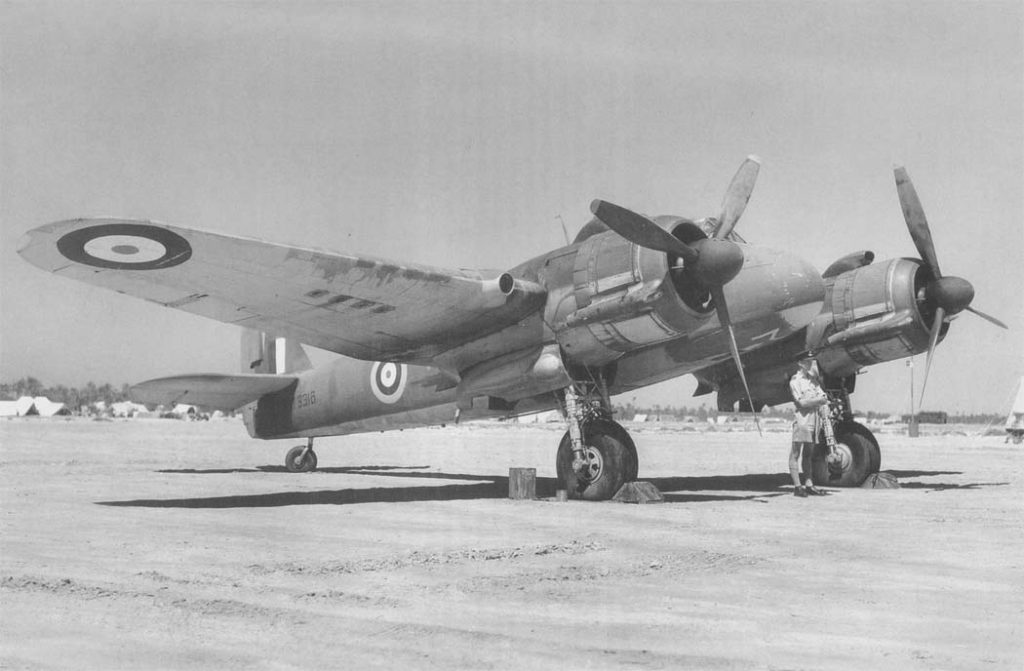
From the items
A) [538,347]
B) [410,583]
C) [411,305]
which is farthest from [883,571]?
[411,305]

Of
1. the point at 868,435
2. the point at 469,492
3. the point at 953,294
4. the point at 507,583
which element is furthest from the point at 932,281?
the point at 507,583

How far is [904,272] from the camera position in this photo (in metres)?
13.6

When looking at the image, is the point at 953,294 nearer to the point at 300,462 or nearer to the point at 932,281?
the point at 932,281

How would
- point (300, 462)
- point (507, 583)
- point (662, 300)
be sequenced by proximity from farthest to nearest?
point (300, 462)
point (662, 300)
point (507, 583)

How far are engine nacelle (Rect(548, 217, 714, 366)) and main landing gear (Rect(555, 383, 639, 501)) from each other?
68 cm

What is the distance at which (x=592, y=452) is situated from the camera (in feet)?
38.4

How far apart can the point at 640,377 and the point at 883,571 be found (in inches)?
240

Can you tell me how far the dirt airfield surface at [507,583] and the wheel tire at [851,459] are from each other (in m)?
2.16

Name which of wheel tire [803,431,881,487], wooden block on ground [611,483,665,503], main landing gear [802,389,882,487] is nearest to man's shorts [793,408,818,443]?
main landing gear [802,389,882,487]

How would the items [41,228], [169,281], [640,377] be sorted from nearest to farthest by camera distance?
[41,228] → [169,281] → [640,377]

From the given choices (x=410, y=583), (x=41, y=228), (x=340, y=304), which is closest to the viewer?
(x=410, y=583)

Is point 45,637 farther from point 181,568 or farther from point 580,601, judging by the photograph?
point 580,601

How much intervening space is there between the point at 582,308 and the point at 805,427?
3.85 meters

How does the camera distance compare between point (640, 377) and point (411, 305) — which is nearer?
point (411, 305)
